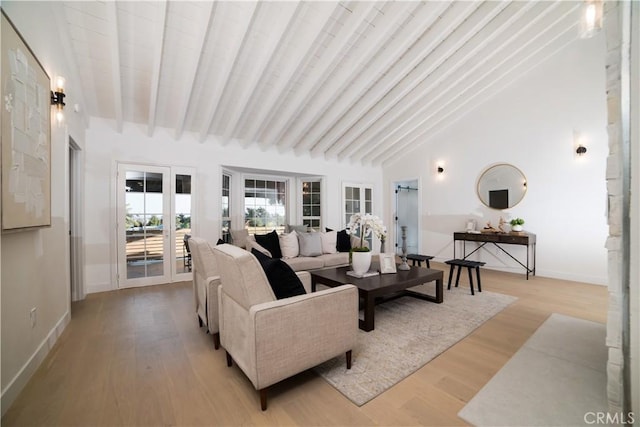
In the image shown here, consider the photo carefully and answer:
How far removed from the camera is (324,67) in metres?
3.47

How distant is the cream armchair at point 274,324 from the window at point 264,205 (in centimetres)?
416

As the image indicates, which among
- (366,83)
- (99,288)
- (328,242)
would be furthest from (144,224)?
(366,83)

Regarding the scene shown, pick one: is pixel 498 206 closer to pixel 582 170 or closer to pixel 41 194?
pixel 582 170

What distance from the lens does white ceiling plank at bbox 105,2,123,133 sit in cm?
240

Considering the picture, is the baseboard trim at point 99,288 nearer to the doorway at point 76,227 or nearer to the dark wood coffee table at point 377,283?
the doorway at point 76,227

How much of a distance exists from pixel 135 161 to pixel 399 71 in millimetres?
4137

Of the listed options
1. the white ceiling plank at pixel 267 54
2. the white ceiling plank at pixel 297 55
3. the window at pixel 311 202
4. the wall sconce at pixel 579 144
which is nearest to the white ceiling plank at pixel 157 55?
the white ceiling plank at pixel 267 54

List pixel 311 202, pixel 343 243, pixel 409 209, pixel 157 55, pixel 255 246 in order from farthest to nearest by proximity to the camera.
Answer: pixel 409 209 < pixel 311 202 < pixel 343 243 < pixel 255 246 < pixel 157 55

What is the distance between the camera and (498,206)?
518 cm

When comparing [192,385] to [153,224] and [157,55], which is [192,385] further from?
[153,224]

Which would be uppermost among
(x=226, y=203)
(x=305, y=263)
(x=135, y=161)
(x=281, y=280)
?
(x=135, y=161)

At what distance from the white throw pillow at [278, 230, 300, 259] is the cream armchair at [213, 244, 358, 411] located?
246cm

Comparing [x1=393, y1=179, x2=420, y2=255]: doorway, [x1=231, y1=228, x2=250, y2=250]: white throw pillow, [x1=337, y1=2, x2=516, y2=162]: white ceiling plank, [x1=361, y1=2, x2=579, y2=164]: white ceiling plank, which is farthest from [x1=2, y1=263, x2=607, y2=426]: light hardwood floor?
[x1=393, y1=179, x2=420, y2=255]: doorway

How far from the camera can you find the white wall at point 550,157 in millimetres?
4180
